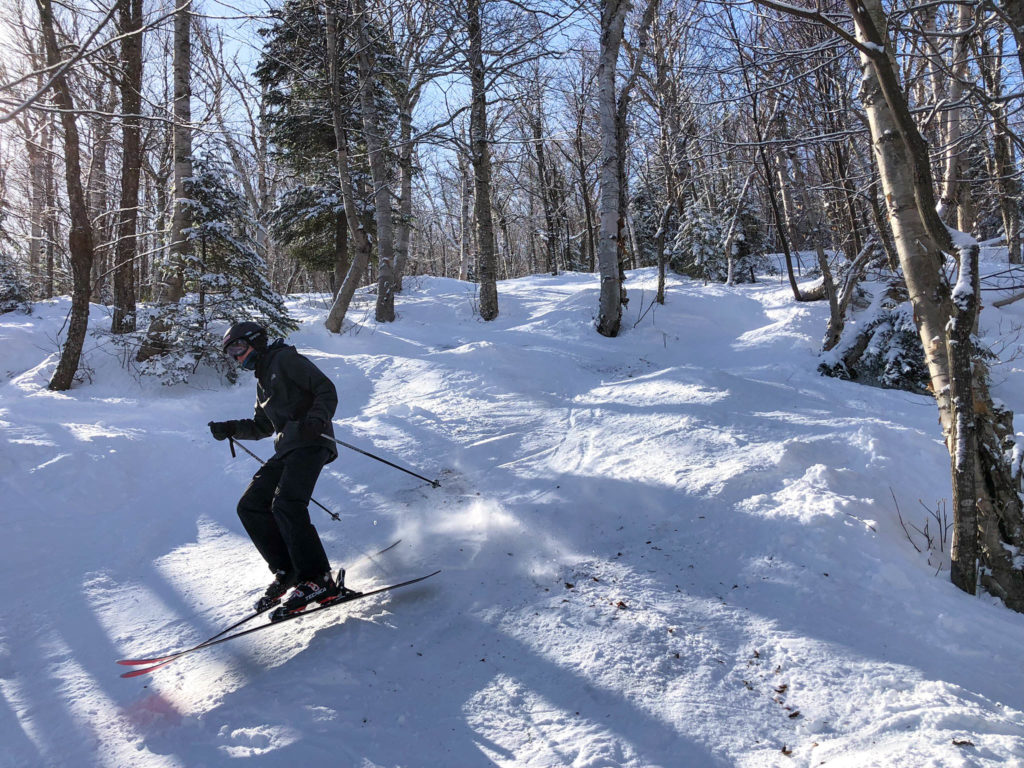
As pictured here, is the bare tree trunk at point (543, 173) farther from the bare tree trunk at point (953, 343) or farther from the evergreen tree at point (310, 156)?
the bare tree trunk at point (953, 343)

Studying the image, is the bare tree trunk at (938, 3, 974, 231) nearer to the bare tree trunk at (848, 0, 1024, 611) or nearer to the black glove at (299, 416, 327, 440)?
the bare tree trunk at (848, 0, 1024, 611)

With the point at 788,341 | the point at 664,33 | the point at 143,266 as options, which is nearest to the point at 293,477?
the point at 788,341

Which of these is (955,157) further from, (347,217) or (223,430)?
(347,217)

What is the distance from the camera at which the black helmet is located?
3994mm

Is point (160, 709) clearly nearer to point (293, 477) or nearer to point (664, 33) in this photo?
point (293, 477)

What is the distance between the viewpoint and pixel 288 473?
12.5ft

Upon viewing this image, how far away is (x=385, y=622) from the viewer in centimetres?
365

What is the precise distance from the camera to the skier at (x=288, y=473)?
372 cm

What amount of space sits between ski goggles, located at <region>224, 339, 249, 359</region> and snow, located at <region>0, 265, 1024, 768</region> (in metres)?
1.71

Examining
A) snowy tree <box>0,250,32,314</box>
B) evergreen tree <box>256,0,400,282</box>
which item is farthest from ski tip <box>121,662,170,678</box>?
snowy tree <box>0,250,32,314</box>

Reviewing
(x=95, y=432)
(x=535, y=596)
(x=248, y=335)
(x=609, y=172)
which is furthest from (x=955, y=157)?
(x=95, y=432)

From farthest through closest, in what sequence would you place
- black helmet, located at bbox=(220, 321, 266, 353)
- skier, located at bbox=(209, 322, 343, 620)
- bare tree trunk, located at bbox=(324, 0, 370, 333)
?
bare tree trunk, located at bbox=(324, 0, 370, 333)
black helmet, located at bbox=(220, 321, 266, 353)
skier, located at bbox=(209, 322, 343, 620)

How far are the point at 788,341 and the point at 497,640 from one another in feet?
30.1

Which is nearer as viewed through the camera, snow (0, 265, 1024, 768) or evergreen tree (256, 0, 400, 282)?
snow (0, 265, 1024, 768)
